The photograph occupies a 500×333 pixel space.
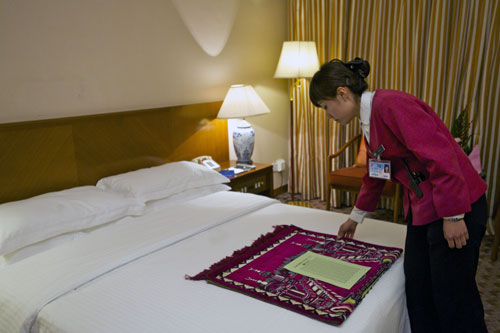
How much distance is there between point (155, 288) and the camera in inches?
59.0

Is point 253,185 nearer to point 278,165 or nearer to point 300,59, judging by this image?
point 278,165

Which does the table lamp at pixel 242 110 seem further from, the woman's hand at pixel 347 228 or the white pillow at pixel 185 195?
the woman's hand at pixel 347 228

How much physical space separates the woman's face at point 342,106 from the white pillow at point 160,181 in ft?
4.18

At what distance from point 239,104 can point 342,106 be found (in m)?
1.81

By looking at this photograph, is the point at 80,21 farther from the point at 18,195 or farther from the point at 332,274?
the point at 332,274

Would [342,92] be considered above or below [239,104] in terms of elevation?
above

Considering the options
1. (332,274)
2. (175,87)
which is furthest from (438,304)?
(175,87)

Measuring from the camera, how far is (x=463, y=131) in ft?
10.1

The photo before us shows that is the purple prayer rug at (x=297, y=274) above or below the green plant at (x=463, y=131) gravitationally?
below

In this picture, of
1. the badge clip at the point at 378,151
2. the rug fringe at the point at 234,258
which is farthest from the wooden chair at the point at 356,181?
the badge clip at the point at 378,151

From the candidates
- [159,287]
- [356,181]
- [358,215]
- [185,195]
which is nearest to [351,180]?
[356,181]

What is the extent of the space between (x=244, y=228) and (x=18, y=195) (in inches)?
49.7

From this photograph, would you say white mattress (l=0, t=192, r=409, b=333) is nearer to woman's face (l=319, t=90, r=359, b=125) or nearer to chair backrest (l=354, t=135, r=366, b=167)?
woman's face (l=319, t=90, r=359, b=125)

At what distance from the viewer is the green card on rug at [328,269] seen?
1488mm
